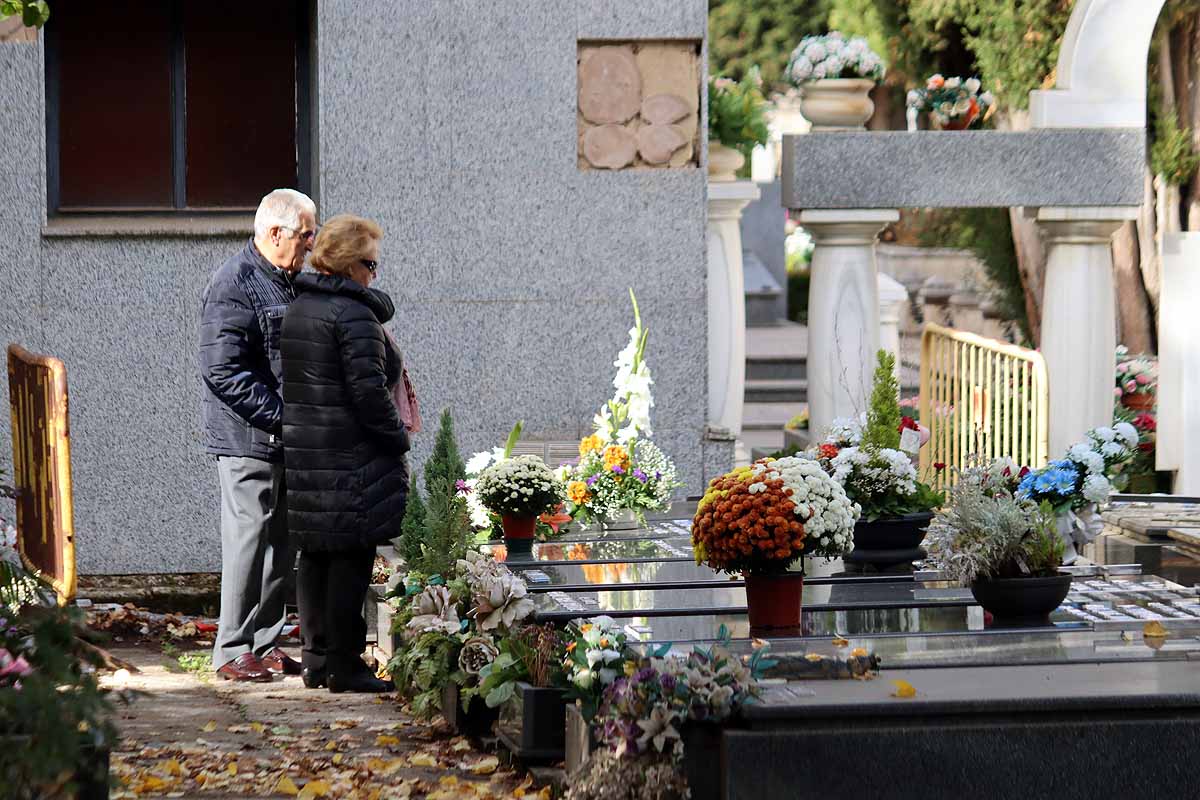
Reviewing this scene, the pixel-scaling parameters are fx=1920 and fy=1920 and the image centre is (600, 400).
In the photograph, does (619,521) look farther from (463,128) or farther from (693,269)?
(463,128)

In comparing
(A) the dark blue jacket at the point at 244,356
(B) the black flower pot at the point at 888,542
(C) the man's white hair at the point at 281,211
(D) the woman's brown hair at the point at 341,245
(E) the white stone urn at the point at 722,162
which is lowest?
(B) the black flower pot at the point at 888,542

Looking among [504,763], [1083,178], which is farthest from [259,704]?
Result: [1083,178]

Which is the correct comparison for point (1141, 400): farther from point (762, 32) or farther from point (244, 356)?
point (762, 32)

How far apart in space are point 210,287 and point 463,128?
232 centimetres

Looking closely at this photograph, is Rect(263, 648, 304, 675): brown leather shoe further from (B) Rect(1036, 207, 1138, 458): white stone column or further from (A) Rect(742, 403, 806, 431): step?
(A) Rect(742, 403, 806, 431): step

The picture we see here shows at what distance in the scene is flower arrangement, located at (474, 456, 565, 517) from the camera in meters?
6.98

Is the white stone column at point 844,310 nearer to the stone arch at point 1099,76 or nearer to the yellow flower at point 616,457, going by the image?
the stone arch at point 1099,76

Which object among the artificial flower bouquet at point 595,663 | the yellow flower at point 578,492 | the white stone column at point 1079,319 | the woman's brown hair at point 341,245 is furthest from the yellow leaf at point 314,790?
the white stone column at point 1079,319

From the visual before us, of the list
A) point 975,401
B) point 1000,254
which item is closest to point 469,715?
point 975,401

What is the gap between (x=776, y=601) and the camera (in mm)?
5461

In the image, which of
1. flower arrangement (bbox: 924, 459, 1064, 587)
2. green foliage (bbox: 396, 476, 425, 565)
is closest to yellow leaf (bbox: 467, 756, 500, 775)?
green foliage (bbox: 396, 476, 425, 565)

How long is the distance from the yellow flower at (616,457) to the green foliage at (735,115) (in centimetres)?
266

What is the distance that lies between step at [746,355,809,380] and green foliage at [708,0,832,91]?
7911 mm

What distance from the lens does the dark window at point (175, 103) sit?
890 cm
